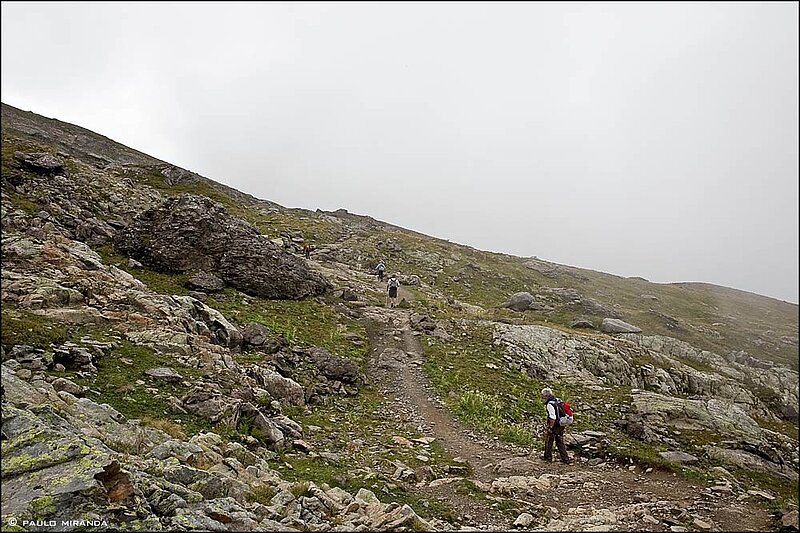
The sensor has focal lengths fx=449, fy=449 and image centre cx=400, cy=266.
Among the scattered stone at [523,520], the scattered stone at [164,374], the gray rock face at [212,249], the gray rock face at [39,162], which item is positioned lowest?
the scattered stone at [523,520]

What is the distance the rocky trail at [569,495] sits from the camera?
→ 37.8 feet

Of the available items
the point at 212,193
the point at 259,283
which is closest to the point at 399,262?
the point at 212,193

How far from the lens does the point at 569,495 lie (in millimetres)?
13875

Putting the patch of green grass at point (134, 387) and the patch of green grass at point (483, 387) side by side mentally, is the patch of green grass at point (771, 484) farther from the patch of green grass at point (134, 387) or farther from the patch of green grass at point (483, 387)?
the patch of green grass at point (134, 387)

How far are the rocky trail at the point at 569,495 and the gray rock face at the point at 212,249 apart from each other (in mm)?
16159

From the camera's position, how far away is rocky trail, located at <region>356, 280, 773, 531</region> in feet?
37.8

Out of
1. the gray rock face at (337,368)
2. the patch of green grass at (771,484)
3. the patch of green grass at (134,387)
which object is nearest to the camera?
the patch of green grass at (134,387)

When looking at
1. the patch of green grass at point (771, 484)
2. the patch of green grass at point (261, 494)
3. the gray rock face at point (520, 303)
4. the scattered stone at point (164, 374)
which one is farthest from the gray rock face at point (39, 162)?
the patch of green grass at point (771, 484)

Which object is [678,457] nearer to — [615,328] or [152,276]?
[152,276]

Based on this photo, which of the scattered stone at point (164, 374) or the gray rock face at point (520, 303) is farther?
the gray rock face at point (520, 303)

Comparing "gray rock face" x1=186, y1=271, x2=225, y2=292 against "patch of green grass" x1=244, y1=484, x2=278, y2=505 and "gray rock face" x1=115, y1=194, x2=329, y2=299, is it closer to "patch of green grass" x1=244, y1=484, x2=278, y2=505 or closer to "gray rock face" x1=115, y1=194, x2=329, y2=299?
"gray rock face" x1=115, y1=194, x2=329, y2=299

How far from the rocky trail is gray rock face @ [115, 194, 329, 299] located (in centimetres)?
1616

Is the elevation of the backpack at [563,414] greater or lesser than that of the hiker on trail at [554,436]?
greater

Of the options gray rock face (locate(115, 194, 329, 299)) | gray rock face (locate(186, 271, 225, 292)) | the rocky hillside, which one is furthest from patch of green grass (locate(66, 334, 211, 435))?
gray rock face (locate(115, 194, 329, 299))
